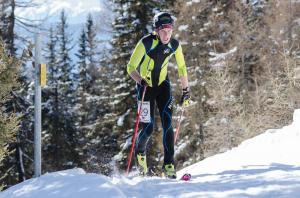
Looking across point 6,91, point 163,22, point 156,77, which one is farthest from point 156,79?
point 6,91

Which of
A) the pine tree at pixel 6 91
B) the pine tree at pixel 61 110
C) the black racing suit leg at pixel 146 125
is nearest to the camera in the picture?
the black racing suit leg at pixel 146 125

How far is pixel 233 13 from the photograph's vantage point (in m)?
33.1

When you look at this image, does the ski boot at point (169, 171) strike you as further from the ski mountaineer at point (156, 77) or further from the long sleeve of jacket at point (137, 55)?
the long sleeve of jacket at point (137, 55)

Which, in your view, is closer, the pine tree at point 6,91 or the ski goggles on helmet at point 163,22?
the ski goggles on helmet at point 163,22

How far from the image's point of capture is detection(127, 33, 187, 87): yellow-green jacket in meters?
6.70

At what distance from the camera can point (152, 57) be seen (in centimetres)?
678

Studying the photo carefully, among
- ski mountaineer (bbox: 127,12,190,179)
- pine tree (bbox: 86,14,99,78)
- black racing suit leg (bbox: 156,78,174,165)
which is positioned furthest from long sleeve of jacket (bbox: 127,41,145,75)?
pine tree (bbox: 86,14,99,78)

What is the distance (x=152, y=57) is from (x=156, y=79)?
0.34 metres

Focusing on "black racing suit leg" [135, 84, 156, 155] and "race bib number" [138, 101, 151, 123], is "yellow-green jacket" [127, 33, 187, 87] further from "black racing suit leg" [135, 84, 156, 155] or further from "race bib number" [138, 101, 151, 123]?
"race bib number" [138, 101, 151, 123]

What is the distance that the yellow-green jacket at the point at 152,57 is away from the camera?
6703 millimetres

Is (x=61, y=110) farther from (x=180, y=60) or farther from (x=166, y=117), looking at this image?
(x=166, y=117)

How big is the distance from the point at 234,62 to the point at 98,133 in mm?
11116

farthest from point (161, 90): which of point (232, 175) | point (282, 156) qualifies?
point (282, 156)

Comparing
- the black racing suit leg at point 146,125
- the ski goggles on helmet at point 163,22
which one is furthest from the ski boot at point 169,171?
the ski goggles on helmet at point 163,22
